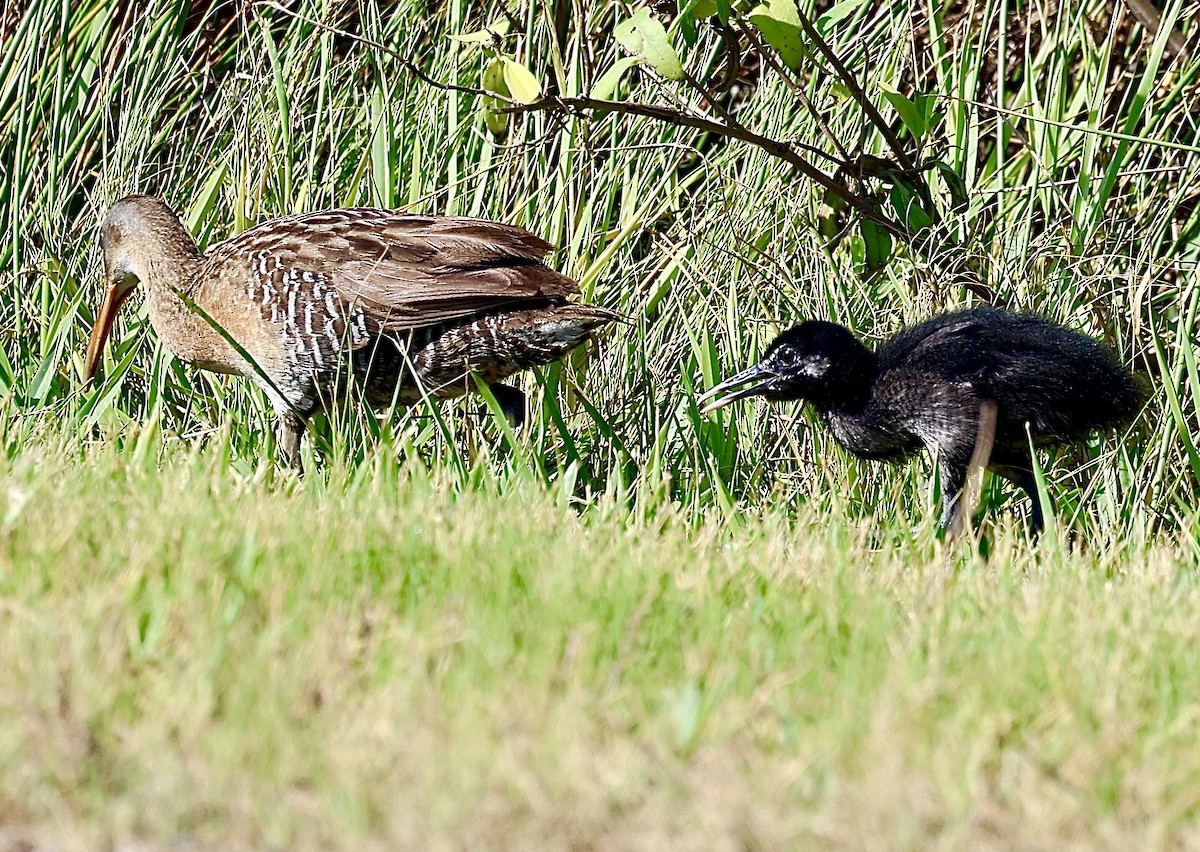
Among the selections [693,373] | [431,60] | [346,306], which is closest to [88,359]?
[346,306]

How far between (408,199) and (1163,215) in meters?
2.89

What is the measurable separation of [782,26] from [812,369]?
1.07 meters

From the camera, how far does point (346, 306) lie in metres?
5.23

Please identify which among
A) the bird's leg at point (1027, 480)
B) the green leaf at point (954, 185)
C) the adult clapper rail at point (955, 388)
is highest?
the green leaf at point (954, 185)

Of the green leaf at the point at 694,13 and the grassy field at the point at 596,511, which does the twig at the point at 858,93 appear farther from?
the green leaf at the point at 694,13

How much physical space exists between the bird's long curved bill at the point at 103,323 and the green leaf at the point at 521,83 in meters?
2.08

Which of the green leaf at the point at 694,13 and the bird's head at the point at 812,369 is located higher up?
the green leaf at the point at 694,13

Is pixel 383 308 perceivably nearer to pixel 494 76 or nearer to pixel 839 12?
pixel 494 76

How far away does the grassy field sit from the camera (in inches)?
90.3

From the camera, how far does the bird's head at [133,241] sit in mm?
5879

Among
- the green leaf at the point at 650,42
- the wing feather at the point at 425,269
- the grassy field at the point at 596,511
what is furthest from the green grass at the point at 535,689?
the green leaf at the point at 650,42

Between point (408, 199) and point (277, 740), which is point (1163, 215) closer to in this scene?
point (408, 199)

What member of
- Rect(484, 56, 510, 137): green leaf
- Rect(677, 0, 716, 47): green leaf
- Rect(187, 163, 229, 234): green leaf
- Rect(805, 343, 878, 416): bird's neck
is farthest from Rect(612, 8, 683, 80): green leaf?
Rect(187, 163, 229, 234): green leaf

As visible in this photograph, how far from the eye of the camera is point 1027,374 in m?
4.76
